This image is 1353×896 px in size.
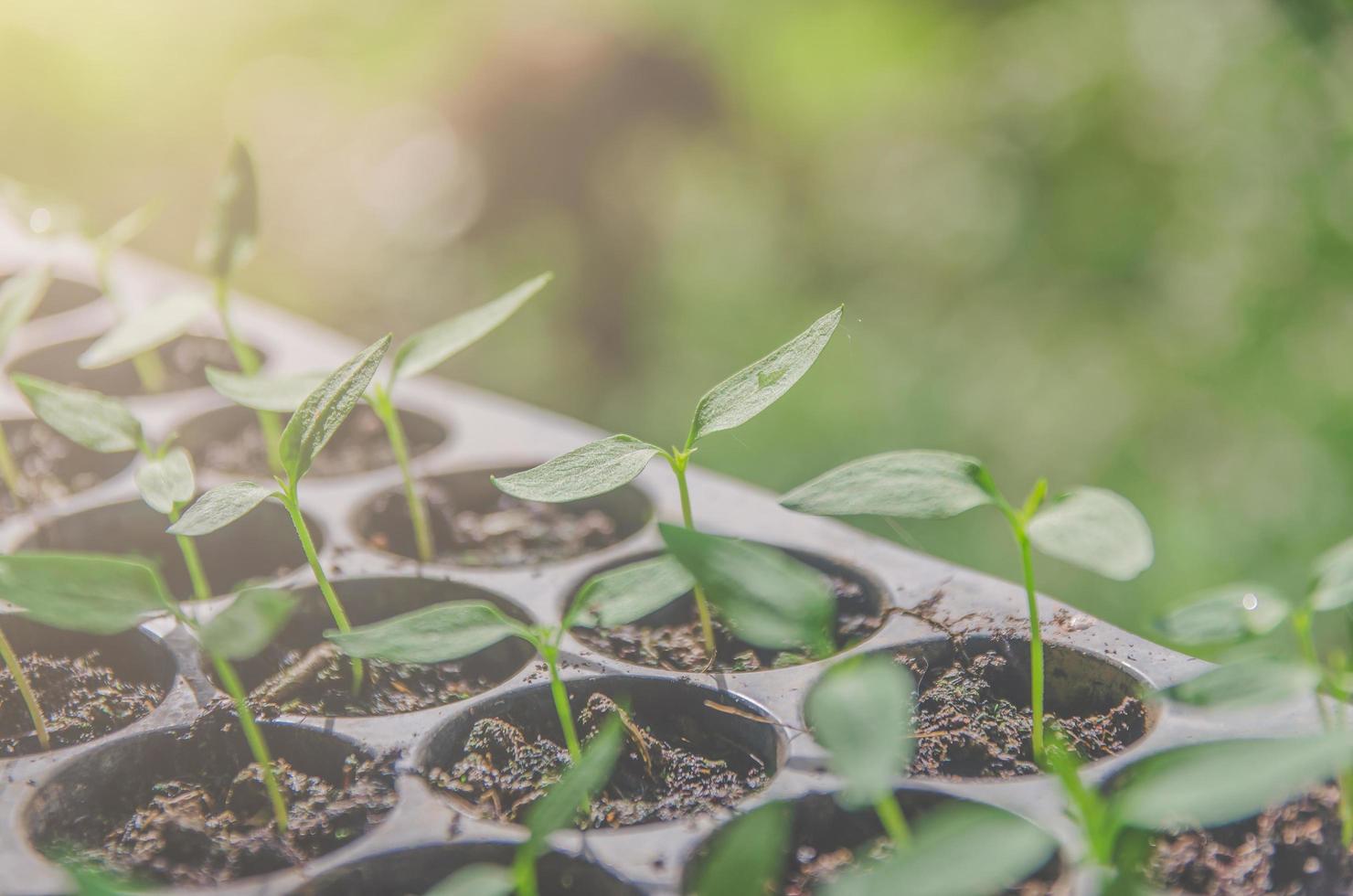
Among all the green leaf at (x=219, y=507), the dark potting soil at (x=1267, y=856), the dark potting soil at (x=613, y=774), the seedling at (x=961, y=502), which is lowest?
the dark potting soil at (x=613, y=774)

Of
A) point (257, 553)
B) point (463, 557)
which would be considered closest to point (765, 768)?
point (463, 557)

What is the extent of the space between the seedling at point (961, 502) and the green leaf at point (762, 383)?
2.0 inches

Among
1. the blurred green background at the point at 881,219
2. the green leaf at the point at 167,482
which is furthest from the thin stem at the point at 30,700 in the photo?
the blurred green background at the point at 881,219

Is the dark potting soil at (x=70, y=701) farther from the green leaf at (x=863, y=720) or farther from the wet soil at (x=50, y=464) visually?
the green leaf at (x=863, y=720)

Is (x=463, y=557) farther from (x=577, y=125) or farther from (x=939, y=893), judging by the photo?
(x=577, y=125)

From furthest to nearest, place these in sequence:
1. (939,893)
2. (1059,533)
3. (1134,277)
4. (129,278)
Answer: (1134,277)
(129,278)
(1059,533)
(939,893)

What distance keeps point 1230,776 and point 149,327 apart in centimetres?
59

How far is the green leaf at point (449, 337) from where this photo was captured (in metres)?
0.60

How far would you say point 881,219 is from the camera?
2.11 m

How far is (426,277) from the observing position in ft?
7.46

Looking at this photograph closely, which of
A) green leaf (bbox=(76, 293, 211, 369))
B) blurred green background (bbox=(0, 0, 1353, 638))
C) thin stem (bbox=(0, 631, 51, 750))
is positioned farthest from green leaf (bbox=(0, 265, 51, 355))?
blurred green background (bbox=(0, 0, 1353, 638))

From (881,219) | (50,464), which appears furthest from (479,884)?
(881,219)

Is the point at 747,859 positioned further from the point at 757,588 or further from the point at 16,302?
the point at 16,302

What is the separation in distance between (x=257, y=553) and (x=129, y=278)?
0.52 meters
